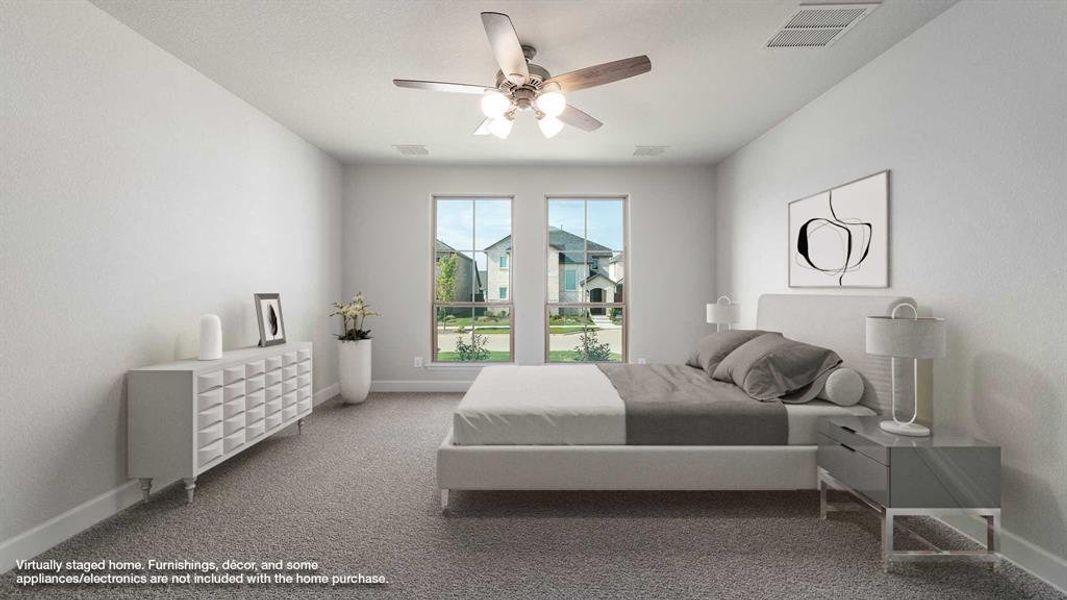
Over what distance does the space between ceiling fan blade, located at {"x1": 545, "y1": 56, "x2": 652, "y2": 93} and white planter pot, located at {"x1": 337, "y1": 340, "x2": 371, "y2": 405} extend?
3.37 metres

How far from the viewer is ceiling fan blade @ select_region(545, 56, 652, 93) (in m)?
2.35

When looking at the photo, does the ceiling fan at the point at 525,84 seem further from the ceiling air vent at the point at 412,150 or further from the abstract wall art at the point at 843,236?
the ceiling air vent at the point at 412,150

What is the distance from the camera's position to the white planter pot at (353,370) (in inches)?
190

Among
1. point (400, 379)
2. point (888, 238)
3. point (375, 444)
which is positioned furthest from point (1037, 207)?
point (400, 379)

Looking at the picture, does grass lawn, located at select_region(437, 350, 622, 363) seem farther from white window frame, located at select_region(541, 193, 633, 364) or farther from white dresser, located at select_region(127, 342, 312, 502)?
white dresser, located at select_region(127, 342, 312, 502)

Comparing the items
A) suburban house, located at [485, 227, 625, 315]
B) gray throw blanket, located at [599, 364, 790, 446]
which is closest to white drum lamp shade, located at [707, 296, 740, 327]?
suburban house, located at [485, 227, 625, 315]

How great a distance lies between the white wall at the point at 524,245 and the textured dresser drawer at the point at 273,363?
2058 mm

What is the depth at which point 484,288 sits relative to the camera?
569 cm

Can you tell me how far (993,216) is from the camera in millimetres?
2205

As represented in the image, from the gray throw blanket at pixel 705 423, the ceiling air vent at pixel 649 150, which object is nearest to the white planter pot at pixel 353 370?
the gray throw blanket at pixel 705 423

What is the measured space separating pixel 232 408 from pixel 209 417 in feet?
0.71

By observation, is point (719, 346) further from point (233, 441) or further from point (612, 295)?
point (233, 441)

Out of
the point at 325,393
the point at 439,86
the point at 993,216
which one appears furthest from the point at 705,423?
the point at 325,393

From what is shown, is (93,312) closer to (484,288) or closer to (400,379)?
(400,379)
